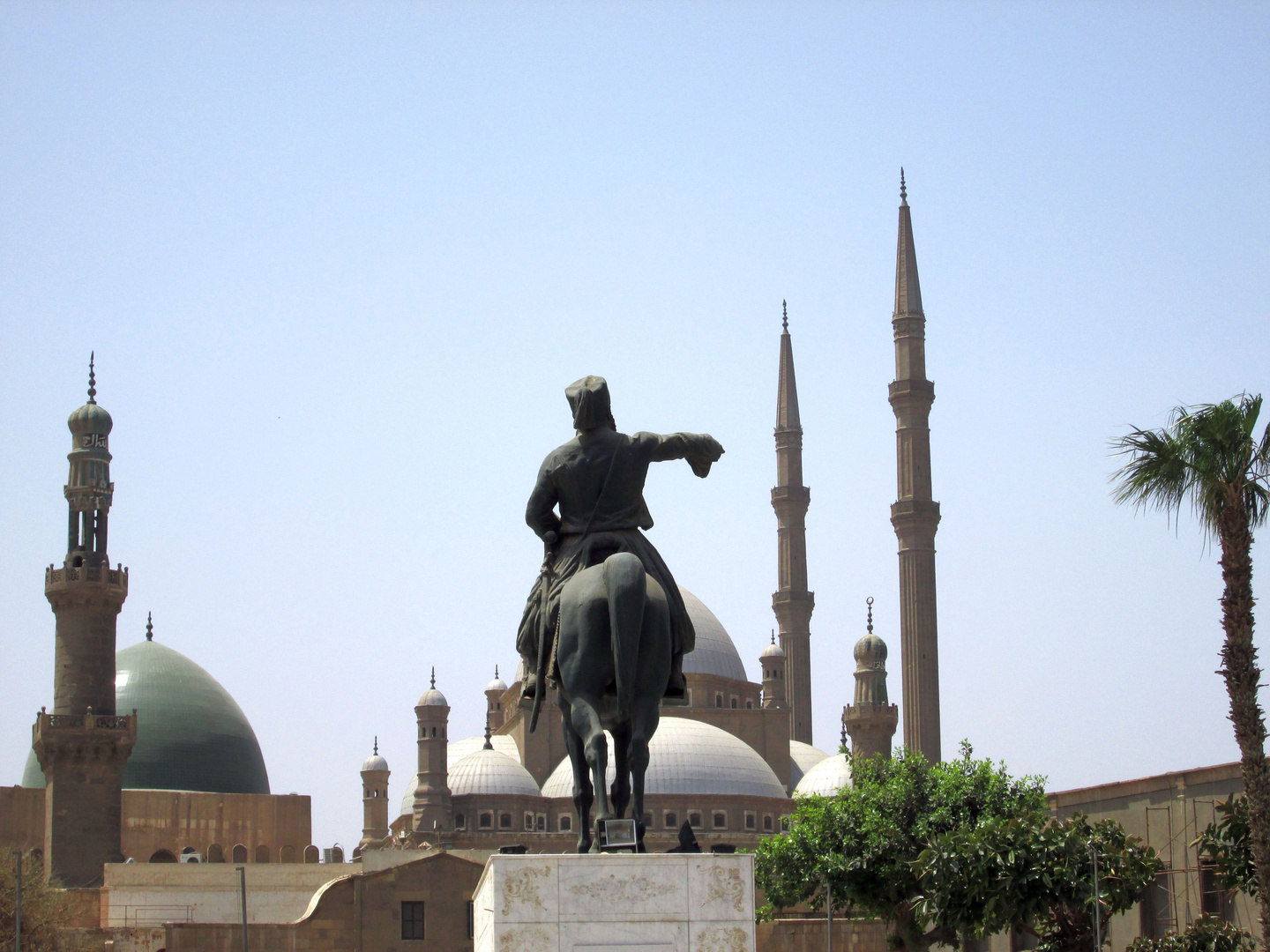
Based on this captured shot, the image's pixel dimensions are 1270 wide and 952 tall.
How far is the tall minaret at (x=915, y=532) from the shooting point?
5538 cm

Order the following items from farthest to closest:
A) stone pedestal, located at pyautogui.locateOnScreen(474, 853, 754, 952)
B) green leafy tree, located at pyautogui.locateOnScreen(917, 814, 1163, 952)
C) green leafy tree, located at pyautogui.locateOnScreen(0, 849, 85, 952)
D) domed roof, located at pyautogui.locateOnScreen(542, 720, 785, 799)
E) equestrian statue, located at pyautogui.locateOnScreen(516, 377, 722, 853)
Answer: domed roof, located at pyautogui.locateOnScreen(542, 720, 785, 799) < green leafy tree, located at pyautogui.locateOnScreen(0, 849, 85, 952) < green leafy tree, located at pyautogui.locateOnScreen(917, 814, 1163, 952) < equestrian statue, located at pyautogui.locateOnScreen(516, 377, 722, 853) < stone pedestal, located at pyautogui.locateOnScreen(474, 853, 754, 952)

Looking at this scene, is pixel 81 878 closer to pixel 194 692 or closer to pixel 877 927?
pixel 194 692

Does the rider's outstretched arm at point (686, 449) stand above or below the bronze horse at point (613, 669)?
above

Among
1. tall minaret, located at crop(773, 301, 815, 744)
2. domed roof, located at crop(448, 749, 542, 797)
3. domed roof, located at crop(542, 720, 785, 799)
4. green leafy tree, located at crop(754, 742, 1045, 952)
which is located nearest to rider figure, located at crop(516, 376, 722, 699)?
green leafy tree, located at crop(754, 742, 1045, 952)

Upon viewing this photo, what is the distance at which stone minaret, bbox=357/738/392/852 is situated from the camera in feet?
217

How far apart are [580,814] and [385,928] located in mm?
35980

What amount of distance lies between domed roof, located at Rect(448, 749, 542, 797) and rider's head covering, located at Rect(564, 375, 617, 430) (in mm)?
55749

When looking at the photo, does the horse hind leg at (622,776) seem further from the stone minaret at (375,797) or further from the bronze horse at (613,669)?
the stone minaret at (375,797)

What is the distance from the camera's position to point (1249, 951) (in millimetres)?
23672

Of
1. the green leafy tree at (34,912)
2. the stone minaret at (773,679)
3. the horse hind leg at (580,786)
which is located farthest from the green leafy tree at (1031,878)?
the stone minaret at (773,679)

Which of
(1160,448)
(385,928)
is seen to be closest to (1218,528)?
(1160,448)

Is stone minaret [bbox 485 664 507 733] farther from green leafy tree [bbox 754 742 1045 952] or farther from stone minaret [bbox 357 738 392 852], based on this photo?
green leafy tree [bbox 754 742 1045 952]

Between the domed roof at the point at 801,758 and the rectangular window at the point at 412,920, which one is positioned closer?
the rectangular window at the point at 412,920

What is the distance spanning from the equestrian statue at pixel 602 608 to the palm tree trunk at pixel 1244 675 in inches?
370
